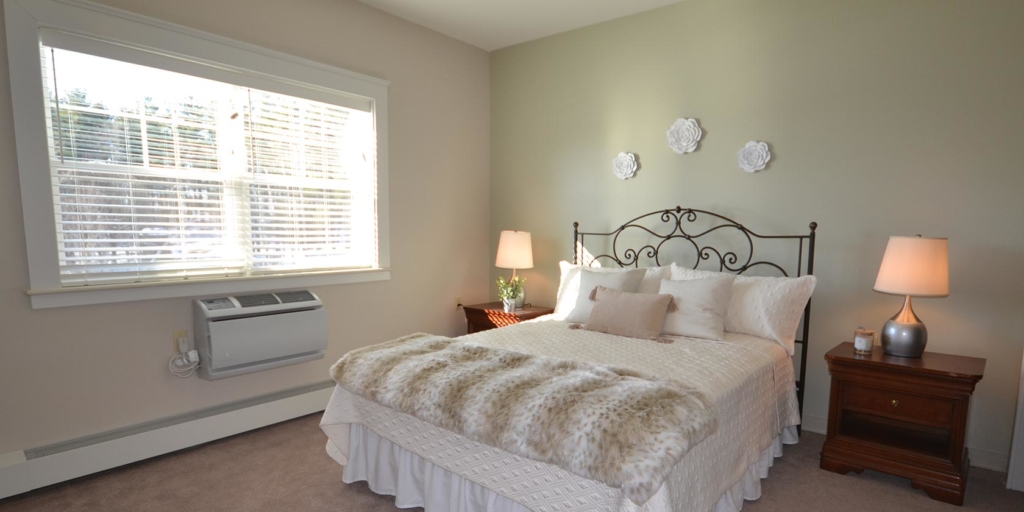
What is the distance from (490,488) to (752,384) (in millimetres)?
1254

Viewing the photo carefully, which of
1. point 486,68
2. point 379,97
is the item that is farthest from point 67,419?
point 486,68

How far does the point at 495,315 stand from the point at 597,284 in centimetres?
106

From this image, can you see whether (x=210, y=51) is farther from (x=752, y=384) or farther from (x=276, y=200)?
(x=752, y=384)

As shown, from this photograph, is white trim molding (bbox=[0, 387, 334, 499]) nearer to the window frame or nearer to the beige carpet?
the beige carpet

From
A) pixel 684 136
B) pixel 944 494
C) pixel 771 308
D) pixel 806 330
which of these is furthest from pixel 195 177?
pixel 944 494

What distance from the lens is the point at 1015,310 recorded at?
8.30 ft

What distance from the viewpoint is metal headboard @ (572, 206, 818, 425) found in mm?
3041

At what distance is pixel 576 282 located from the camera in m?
3.43

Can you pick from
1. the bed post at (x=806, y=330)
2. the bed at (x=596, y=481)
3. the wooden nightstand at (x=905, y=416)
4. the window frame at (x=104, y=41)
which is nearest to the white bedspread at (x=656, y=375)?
the bed at (x=596, y=481)

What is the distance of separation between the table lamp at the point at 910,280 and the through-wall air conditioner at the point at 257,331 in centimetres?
316

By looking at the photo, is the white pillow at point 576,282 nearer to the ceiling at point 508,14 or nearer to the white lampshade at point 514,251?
the white lampshade at point 514,251

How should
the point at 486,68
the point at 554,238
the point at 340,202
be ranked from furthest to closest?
the point at 486,68 < the point at 554,238 < the point at 340,202

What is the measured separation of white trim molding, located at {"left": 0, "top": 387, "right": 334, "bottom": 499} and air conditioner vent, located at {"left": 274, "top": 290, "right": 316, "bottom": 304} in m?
0.66

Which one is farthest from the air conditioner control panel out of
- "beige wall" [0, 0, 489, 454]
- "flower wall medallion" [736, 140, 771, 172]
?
"flower wall medallion" [736, 140, 771, 172]
